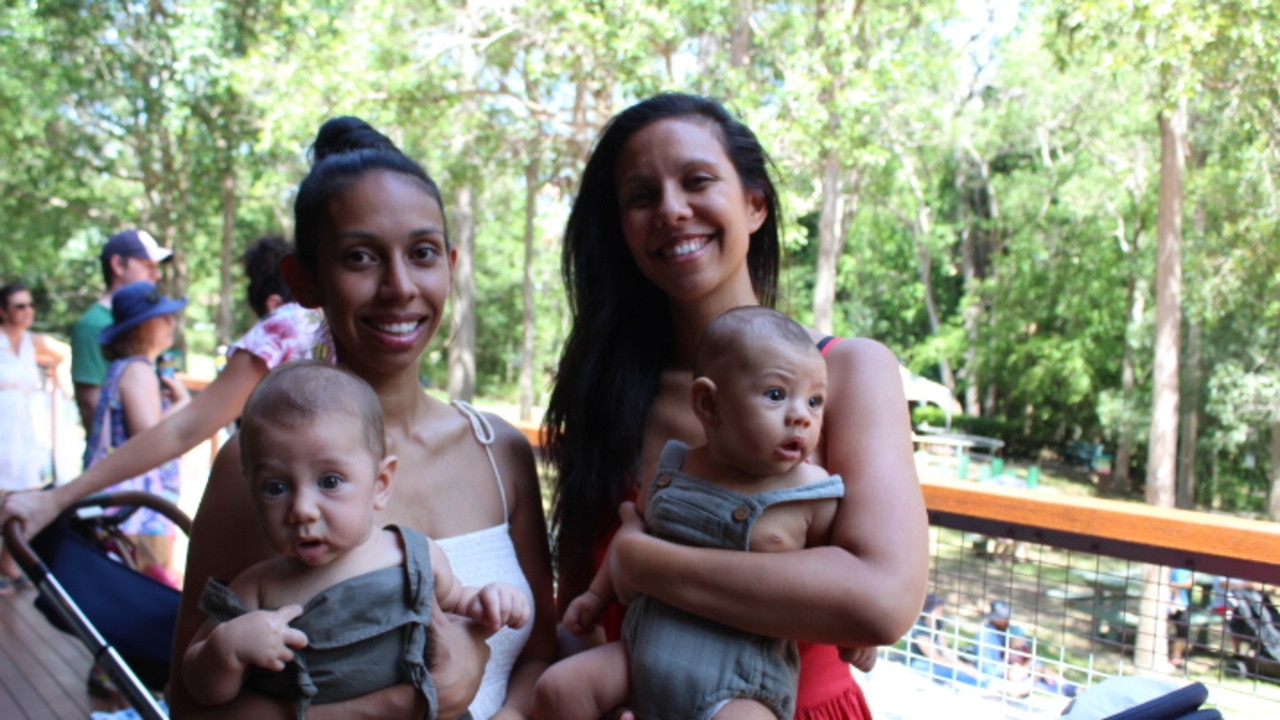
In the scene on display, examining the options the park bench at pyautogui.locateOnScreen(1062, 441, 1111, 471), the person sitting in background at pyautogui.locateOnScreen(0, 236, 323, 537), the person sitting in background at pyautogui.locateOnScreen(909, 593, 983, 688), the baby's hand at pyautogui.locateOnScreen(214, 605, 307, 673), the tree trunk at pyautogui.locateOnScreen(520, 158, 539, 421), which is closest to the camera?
the baby's hand at pyautogui.locateOnScreen(214, 605, 307, 673)

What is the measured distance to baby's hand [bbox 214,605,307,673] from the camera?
1187 mm

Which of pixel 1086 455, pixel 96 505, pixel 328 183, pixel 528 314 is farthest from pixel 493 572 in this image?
pixel 1086 455

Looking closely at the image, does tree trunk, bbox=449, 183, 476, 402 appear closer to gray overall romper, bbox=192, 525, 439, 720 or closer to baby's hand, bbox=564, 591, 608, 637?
baby's hand, bbox=564, 591, 608, 637

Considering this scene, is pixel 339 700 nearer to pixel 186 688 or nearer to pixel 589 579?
pixel 186 688

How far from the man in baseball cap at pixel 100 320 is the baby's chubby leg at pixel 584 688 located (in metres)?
3.54

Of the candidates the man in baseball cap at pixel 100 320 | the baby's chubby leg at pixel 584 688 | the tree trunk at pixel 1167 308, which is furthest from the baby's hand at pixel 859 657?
the tree trunk at pixel 1167 308

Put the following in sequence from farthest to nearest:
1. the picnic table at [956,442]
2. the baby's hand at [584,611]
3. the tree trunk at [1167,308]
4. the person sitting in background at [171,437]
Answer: the picnic table at [956,442]
the tree trunk at [1167,308]
the person sitting in background at [171,437]
the baby's hand at [584,611]

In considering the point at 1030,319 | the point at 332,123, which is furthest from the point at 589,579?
the point at 1030,319

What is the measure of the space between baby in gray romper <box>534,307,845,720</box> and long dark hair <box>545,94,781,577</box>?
307mm

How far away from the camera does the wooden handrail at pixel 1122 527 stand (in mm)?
1985

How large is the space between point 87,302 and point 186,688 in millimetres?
32119

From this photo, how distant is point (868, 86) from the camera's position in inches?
382

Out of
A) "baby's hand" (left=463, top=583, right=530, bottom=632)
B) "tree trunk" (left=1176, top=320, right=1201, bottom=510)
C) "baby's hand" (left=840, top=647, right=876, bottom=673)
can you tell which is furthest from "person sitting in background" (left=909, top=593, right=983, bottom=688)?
"tree trunk" (left=1176, top=320, right=1201, bottom=510)

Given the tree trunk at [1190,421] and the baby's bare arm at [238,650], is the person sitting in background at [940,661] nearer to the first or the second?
the baby's bare arm at [238,650]
